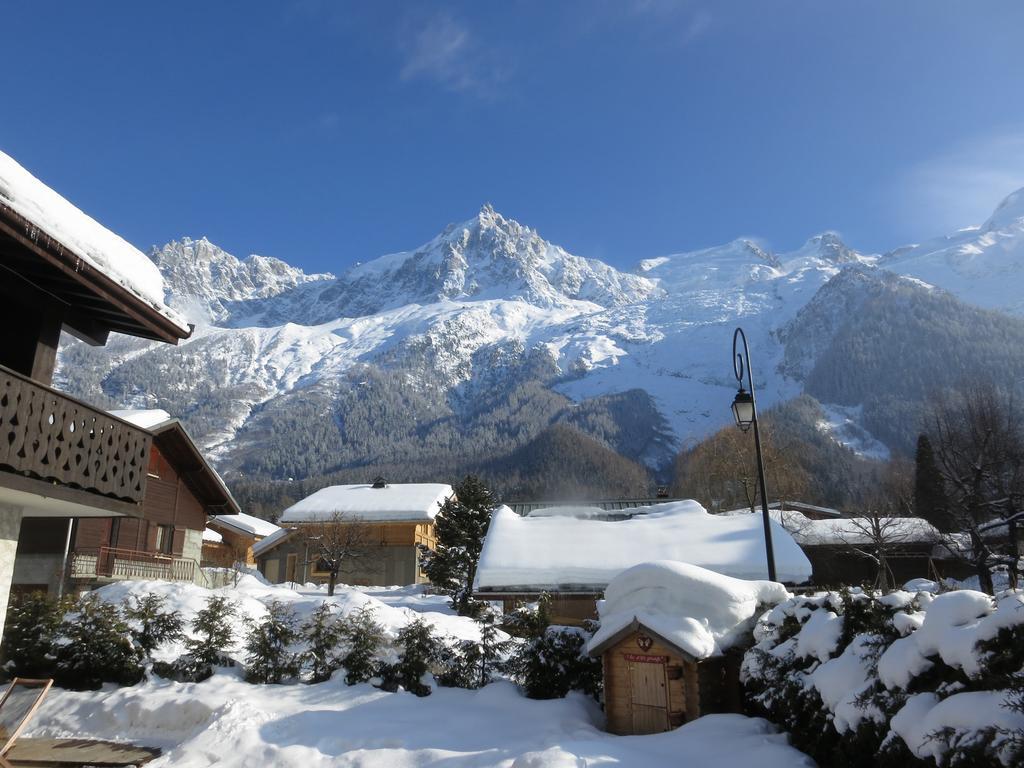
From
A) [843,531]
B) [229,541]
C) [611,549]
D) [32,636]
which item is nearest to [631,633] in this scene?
[611,549]

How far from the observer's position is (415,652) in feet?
50.7

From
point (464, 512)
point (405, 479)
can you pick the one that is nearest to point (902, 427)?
point (405, 479)

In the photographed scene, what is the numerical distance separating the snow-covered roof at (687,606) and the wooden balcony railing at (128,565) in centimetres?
1938

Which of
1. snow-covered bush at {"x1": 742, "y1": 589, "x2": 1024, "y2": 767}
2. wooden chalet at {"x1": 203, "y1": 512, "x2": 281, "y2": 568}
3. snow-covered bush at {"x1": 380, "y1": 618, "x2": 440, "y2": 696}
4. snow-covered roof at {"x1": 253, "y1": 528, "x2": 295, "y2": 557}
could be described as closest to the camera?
snow-covered bush at {"x1": 742, "y1": 589, "x2": 1024, "y2": 767}

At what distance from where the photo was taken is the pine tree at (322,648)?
51.5ft

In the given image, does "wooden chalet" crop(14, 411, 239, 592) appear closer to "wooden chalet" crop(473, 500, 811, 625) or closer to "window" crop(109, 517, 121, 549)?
"window" crop(109, 517, 121, 549)

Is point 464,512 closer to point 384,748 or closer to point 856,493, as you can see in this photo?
point 384,748

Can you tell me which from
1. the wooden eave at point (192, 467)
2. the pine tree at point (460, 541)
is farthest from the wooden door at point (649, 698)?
the wooden eave at point (192, 467)

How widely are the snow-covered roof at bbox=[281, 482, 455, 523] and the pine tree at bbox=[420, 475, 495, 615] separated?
9902 millimetres

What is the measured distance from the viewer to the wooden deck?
10828 millimetres

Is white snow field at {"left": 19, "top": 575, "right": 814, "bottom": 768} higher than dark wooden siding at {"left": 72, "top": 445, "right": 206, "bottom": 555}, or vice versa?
dark wooden siding at {"left": 72, "top": 445, "right": 206, "bottom": 555}

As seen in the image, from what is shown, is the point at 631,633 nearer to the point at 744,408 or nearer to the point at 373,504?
the point at 744,408

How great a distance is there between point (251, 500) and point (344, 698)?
381 ft

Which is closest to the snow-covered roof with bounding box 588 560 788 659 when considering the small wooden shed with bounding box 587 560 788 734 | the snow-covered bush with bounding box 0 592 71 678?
the small wooden shed with bounding box 587 560 788 734
